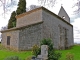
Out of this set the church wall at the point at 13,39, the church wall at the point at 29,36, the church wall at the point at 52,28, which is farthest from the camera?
the church wall at the point at 52,28

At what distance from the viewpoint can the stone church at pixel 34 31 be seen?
746 inches

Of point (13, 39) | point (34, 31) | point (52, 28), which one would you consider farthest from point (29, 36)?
point (52, 28)

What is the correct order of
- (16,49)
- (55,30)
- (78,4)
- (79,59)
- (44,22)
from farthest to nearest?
(55,30), (44,22), (16,49), (79,59), (78,4)

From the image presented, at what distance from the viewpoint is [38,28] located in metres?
19.9

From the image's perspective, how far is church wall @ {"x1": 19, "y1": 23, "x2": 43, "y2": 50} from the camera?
18859mm

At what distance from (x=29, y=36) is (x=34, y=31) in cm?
95

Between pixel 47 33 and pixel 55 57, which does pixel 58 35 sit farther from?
pixel 55 57

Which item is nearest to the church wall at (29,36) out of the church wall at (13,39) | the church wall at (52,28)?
the church wall at (13,39)

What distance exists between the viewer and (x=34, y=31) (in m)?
19.7

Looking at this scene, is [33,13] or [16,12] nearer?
[33,13]

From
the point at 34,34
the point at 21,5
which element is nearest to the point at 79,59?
the point at 34,34

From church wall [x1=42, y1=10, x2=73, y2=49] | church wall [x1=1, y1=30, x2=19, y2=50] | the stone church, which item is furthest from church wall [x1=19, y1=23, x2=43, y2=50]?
church wall [x1=42, y1=10, x2=73, y2=49]

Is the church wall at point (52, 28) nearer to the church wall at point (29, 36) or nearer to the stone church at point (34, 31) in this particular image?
the stone church at point (34, 31)

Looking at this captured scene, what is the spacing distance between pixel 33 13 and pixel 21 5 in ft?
33.5
